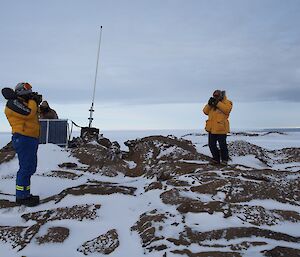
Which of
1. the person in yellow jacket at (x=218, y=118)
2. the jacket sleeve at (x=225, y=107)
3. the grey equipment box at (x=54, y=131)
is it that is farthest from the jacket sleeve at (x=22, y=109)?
the grey equipment box at (x=54, y=131)

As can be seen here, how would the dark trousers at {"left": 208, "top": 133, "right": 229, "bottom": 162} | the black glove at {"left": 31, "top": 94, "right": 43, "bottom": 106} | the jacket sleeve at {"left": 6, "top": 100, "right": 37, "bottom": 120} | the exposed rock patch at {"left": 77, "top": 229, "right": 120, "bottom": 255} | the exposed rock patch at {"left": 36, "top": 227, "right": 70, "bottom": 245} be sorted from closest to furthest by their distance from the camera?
1. the exposed rock patch at {"left": 77, "top": 229, "right": 120, "bottom": 255}
2. the exposed rock patch at {"left": 36, "top": 227, "right": 70, "bottom": 245}
3. the jacket sleeve at {"left": 6, "top": 100, "right": 37, "bottom": 120}
4. the black glove at {"left": 31, "top": 94, "right": 43, "bottom": 106}
5. the dark trousers at {"left": 208, "top": 133, "right": 229, "bottom": 162}

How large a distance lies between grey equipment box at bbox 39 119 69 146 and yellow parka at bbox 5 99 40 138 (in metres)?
4.85

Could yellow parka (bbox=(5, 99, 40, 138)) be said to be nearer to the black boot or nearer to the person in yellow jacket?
the black boot

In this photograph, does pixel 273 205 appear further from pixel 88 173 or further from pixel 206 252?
pixel 88 173

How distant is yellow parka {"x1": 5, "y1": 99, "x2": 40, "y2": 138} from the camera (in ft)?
20.5

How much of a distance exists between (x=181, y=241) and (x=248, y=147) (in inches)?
245

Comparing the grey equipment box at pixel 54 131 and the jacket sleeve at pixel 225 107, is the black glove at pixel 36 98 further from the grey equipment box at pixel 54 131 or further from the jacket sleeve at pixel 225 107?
the grey equipment box at pixel 54 131

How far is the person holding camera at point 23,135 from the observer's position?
6281 millimetres

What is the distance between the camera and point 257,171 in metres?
7.77

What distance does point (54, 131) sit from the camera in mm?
11359

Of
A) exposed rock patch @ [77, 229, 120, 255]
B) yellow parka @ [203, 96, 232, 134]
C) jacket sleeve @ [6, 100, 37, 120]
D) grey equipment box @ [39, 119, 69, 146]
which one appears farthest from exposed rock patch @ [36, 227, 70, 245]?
grey equipment box @ [39, 119, 69, 146]

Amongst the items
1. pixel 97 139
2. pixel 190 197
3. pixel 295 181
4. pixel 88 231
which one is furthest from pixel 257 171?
pixel 97 139

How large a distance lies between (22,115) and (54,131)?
5.12 meters

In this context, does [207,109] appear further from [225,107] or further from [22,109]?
[22,109]
